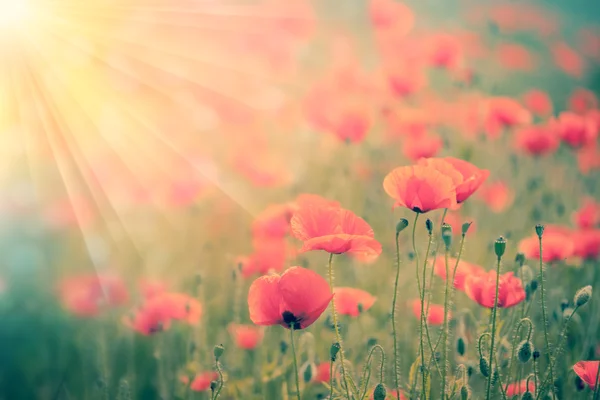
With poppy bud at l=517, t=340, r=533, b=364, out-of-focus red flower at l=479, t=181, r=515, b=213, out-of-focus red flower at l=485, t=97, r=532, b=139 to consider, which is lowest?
poppy bud at l=517, t=340, r=533, b=364

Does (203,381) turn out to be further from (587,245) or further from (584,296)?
(587,245)

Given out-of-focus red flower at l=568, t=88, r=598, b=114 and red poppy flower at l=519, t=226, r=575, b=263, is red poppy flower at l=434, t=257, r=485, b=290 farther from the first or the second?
out-of-focus red flower at l=568, t=88, r=598, b=114

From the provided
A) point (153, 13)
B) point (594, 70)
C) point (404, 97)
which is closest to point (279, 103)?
point (404, 97)

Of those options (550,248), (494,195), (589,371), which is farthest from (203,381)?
(494,195)

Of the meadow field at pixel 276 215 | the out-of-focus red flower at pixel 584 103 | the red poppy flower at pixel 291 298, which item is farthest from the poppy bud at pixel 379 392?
the out-of-focus red flower at pixel 584 103

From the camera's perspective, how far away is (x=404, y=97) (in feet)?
12.3

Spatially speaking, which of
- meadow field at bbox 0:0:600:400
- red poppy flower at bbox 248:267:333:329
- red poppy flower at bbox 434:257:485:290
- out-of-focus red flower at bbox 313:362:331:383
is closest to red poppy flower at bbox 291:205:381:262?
meadow field at bbox 0:0:600:400

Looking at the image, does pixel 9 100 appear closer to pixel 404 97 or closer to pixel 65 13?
pixel 65 13

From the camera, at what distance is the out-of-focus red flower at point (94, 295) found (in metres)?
2.69

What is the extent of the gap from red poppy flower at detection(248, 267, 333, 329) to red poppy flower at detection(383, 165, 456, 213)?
1.12 feet

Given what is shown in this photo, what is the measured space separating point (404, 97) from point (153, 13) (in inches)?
109

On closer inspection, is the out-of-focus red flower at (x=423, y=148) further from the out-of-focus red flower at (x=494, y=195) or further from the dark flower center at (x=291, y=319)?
the dark flower center at (x=291, y=319)

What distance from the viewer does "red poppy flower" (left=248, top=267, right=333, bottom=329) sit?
1505 mm

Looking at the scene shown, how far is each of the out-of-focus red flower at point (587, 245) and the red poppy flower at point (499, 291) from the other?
35.3 inches
